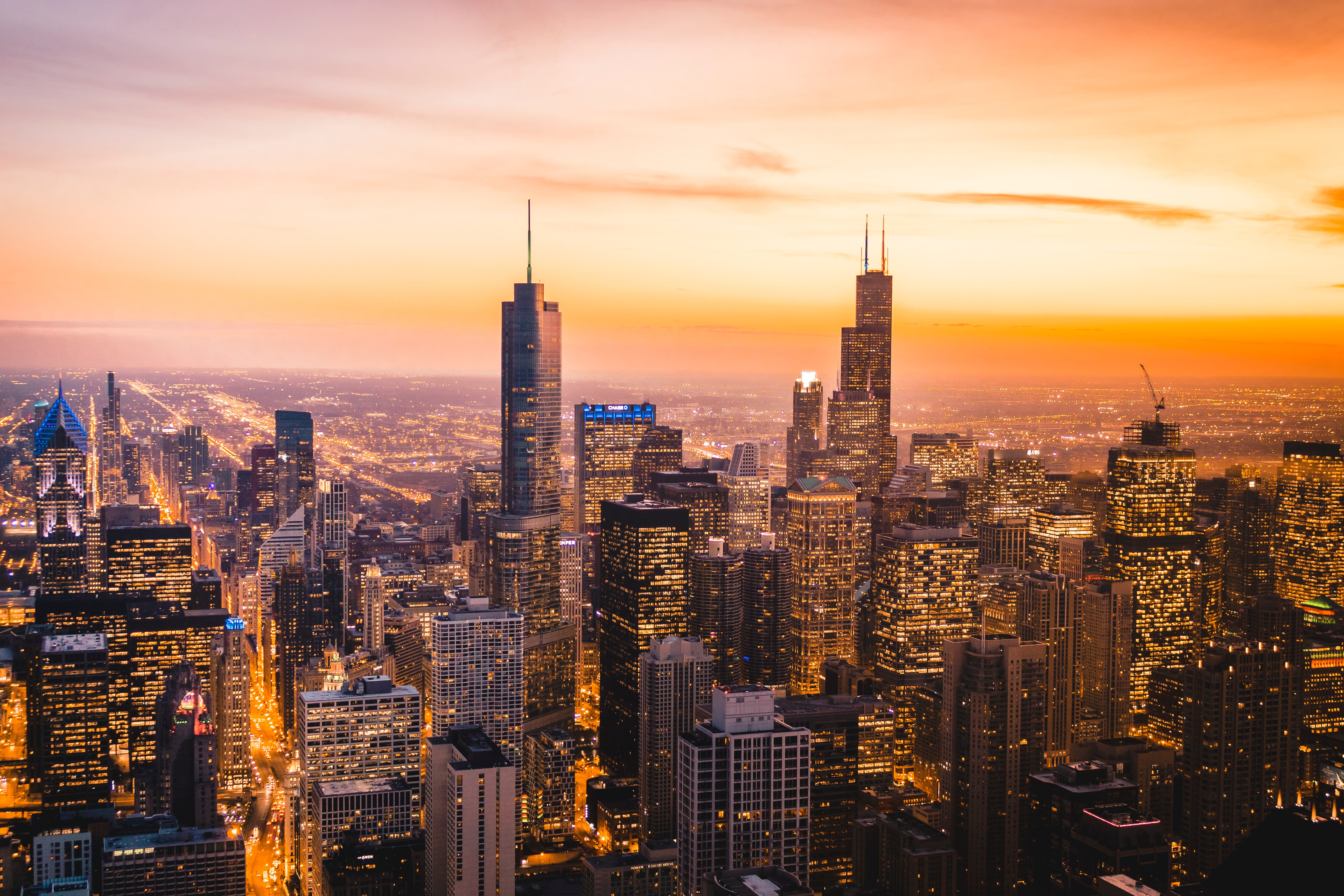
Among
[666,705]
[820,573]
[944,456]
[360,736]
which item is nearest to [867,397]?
[944,456]

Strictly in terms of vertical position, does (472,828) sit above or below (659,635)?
below

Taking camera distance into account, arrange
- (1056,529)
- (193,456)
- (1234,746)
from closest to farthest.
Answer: (1234,746) → (1056,529) → (193,456)

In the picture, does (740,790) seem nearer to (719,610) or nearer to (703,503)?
(719,610)

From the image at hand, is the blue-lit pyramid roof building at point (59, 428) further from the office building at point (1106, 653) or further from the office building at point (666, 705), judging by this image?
the office building at point (1106, 653)

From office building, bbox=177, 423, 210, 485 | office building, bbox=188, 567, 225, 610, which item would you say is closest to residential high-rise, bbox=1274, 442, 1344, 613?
office building, bbox=188, 567, 225, 610

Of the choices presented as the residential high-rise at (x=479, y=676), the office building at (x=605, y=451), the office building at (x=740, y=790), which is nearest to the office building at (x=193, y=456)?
the office building at (x=605, y=451)

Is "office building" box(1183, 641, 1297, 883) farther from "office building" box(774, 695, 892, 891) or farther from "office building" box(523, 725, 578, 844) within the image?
"office building" box(523, 725, 578, 844)
